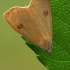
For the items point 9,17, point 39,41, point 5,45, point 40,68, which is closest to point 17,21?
point 9,17

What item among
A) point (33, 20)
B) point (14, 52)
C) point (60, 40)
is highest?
point (33, 20)

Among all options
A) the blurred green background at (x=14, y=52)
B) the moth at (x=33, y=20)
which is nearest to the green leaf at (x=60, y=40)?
the moth at (x=33, y=20)

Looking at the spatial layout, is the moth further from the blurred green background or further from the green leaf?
the blurred green background

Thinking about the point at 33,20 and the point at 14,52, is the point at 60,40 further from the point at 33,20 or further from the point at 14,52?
the point at 14,52

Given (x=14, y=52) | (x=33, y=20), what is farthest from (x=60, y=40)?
(x=14, y=52)

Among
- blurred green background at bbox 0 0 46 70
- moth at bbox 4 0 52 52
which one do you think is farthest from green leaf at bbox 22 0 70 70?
blurred green background at bbox 0 0 46 70
